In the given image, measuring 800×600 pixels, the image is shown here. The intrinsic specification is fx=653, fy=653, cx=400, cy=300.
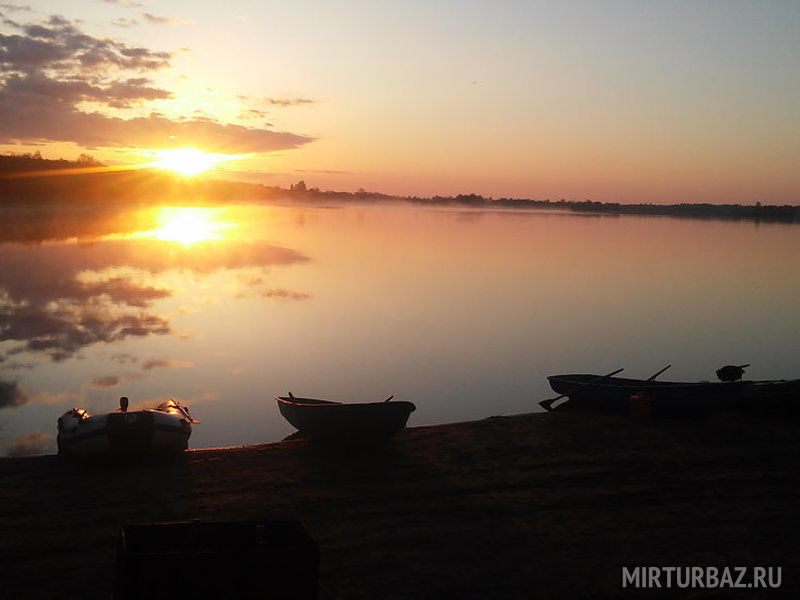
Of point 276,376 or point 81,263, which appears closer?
point 276,376

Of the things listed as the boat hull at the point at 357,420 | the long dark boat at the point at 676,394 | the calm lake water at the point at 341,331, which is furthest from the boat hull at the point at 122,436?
the long dark boat at the point at 676,394

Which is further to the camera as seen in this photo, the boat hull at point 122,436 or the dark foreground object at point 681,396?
the dark foreground object at point 681,396

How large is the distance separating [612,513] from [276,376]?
14.2 meters

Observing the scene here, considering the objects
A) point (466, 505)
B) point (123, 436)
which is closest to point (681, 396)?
point (466, 505)

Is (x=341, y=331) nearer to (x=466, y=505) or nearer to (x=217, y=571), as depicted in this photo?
(x=466, y=505)

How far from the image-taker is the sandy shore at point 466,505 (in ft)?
26.0

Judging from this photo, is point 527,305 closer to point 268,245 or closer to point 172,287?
point 172,287

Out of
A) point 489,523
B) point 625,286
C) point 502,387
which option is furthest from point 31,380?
point 625,286

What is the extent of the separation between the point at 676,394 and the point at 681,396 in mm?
109

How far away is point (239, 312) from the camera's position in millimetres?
32812

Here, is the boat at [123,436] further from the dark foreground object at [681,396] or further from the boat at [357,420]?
the dark foreground object at [681,396]

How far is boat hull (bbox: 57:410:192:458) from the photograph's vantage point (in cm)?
1141

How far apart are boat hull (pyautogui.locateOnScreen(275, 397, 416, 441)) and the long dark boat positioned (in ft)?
17.1

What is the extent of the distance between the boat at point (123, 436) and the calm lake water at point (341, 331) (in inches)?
147
